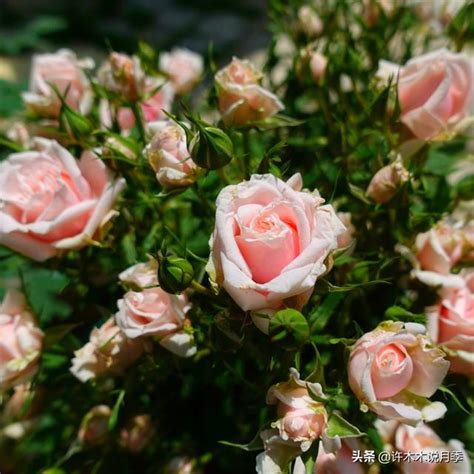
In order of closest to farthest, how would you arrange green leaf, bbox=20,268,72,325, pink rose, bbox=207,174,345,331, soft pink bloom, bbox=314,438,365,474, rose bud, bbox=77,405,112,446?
pink rose, bbox=207,174,345,331, soft pink bloom, bbox=314,438,365,474, rose bud, bbox=77,405,112,446, green leaf, bbox=20,268,72,325

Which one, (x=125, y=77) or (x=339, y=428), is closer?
(x=339, y=428)

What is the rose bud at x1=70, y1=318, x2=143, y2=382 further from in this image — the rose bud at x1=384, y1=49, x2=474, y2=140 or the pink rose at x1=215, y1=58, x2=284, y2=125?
the rose bud at x1=384, y1=49, x2=474, y2=140

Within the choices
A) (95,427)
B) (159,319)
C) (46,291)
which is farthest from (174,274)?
(46,291)

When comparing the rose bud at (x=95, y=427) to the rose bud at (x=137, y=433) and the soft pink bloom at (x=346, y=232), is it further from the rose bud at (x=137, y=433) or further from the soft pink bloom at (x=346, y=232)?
the soft pink bloom at (x=346, y=232)

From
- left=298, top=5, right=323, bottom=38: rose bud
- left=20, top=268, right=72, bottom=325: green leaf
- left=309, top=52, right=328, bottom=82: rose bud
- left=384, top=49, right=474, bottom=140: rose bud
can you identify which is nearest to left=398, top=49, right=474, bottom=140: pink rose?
→ left=384, top=49, right=474, bottom=140: rose bud

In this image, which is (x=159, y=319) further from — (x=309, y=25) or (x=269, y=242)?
(x=309, y=25)

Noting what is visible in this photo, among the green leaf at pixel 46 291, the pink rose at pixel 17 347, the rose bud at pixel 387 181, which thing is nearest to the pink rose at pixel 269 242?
the rose bud at pixel 387 181
